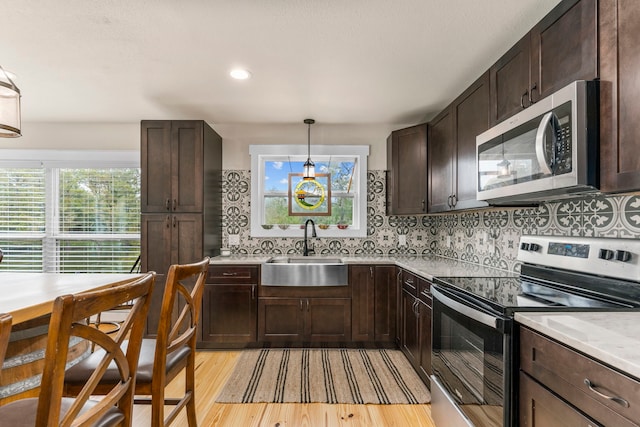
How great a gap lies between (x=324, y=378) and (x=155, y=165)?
2499 millimetres

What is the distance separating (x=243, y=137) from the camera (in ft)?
12.7

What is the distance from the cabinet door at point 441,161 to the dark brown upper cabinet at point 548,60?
67 centimetres

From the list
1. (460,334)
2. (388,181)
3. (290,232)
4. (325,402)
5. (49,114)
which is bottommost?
(325,402)

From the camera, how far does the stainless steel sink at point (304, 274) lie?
Result: 3.14m

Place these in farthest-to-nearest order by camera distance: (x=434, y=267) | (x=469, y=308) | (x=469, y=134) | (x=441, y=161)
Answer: (x=441, y=161) → (x=434, y=267) → (x=469, y=134) → (x=469, y=308)

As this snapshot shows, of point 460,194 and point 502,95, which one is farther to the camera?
point 460,194

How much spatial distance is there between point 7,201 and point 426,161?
4.77 metres

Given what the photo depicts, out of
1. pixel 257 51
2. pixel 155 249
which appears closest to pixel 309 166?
pixel 257 51

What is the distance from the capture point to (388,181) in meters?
3.83

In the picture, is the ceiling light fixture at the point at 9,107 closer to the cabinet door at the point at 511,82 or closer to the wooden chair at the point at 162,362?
the wooden chair at the point at 162,362

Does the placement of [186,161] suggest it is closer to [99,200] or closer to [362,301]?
[99,200]

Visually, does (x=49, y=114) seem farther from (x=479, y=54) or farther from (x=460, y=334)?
(x=460, y=334)

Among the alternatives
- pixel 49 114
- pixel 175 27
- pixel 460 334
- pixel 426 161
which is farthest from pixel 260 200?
pixel 460 334

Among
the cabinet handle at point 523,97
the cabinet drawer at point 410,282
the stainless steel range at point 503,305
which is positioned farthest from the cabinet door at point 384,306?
the cabinet handle at point 523,97
